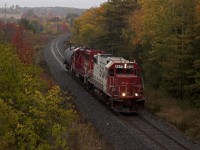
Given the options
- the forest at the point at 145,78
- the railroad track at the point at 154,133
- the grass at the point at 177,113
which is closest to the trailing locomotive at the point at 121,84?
the railroad track at the point at 154,133

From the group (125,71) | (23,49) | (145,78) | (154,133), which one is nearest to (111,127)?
(154,133)

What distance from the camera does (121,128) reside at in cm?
2256

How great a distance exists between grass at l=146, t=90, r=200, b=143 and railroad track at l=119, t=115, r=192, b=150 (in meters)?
1.69

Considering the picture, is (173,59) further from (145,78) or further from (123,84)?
(145,78)

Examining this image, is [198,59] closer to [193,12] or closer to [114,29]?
[193,12]

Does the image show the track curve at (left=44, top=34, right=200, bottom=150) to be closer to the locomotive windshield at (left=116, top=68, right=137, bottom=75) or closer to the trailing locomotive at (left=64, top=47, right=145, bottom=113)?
the trailing locomotive at (left=64, top=47, right=145, bottom=113)

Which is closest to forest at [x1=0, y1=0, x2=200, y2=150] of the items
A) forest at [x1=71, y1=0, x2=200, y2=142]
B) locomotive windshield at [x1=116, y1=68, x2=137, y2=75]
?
forest at [x1=71, y1=0, x2=200, y2=142]

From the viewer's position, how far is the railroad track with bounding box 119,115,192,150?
19.5 meters

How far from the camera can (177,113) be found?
2645cm

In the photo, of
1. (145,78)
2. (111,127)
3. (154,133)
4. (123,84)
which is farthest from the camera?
(145,78)

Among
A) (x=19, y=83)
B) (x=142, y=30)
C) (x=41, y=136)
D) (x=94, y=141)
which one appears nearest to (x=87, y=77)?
(x=142, y=30)

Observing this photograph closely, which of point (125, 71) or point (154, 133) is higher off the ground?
point (125, 71)

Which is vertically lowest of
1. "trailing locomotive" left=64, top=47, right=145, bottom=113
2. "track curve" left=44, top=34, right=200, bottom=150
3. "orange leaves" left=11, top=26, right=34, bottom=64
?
"track curve" left=44, top=34, right=200, bottom=150

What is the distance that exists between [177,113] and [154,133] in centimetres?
514
